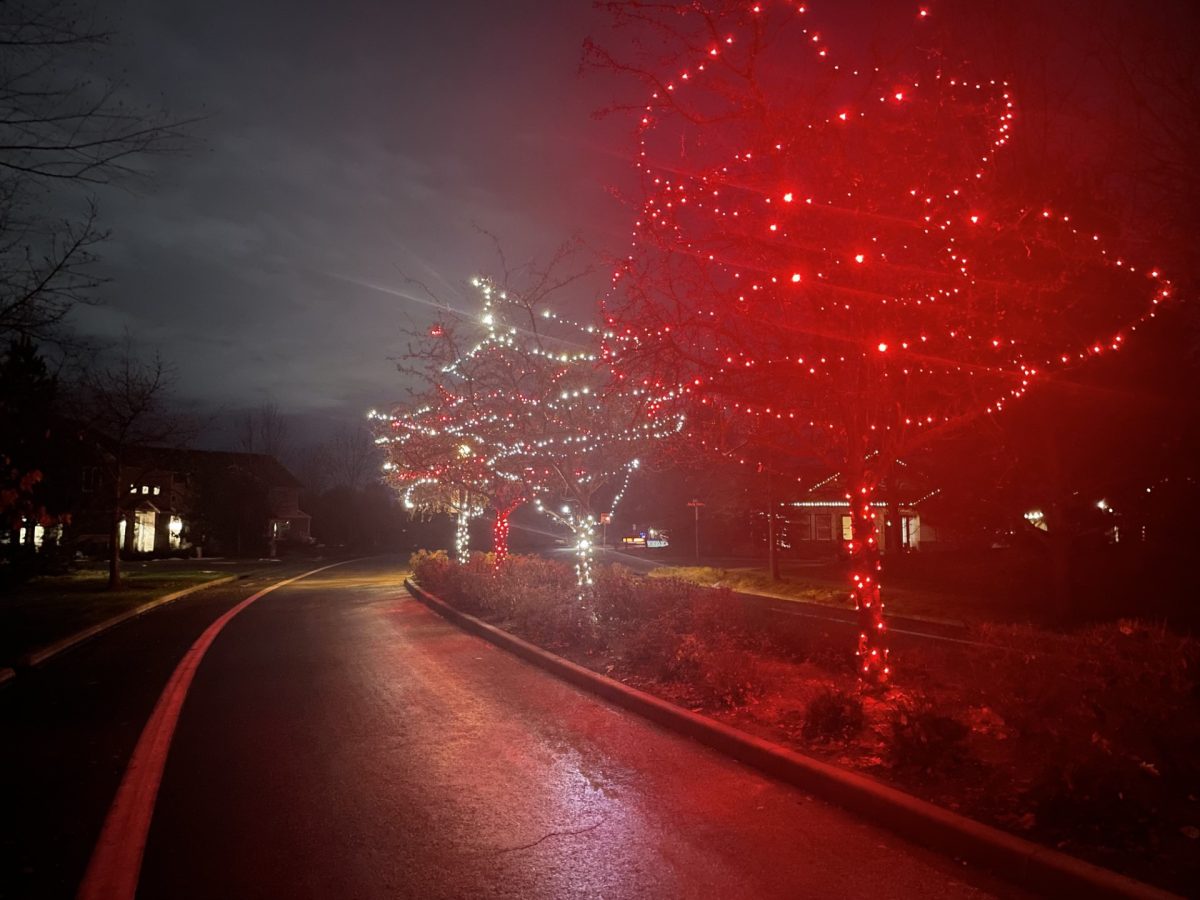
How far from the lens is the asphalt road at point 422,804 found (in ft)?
15.0

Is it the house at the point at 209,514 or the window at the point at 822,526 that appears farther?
the house at the point at 209,514

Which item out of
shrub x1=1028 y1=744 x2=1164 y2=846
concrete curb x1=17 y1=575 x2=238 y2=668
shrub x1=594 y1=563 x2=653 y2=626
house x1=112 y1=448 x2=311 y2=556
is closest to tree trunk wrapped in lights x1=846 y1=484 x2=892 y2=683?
shrub x1=1028 y1=744 x2=1164 y2=846

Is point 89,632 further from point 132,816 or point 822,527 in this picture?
point 822,527

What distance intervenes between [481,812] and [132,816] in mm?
2241

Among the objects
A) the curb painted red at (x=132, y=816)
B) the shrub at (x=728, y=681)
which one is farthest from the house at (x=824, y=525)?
the curb painted red at (x=132, y=816)

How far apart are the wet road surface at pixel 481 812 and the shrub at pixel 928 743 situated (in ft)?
1.97

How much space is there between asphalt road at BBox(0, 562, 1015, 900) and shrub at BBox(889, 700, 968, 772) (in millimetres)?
609

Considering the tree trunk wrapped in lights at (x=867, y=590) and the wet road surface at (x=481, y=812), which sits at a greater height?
the tree trunk wrapped in lights at (x=867, y=590)

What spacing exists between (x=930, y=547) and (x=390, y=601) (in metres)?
24.1

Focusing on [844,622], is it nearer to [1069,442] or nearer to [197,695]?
[1069,442]

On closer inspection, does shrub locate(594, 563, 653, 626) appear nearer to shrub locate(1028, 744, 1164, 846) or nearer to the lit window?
shrub locate(1028, 744, 1164, 846)

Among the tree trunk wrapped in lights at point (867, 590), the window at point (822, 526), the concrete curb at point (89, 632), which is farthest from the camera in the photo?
the window at point (822, 526)

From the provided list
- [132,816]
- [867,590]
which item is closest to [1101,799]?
[867,590]

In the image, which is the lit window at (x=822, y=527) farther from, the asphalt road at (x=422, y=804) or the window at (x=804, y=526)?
the asphalt road at (x=422, y=804)
